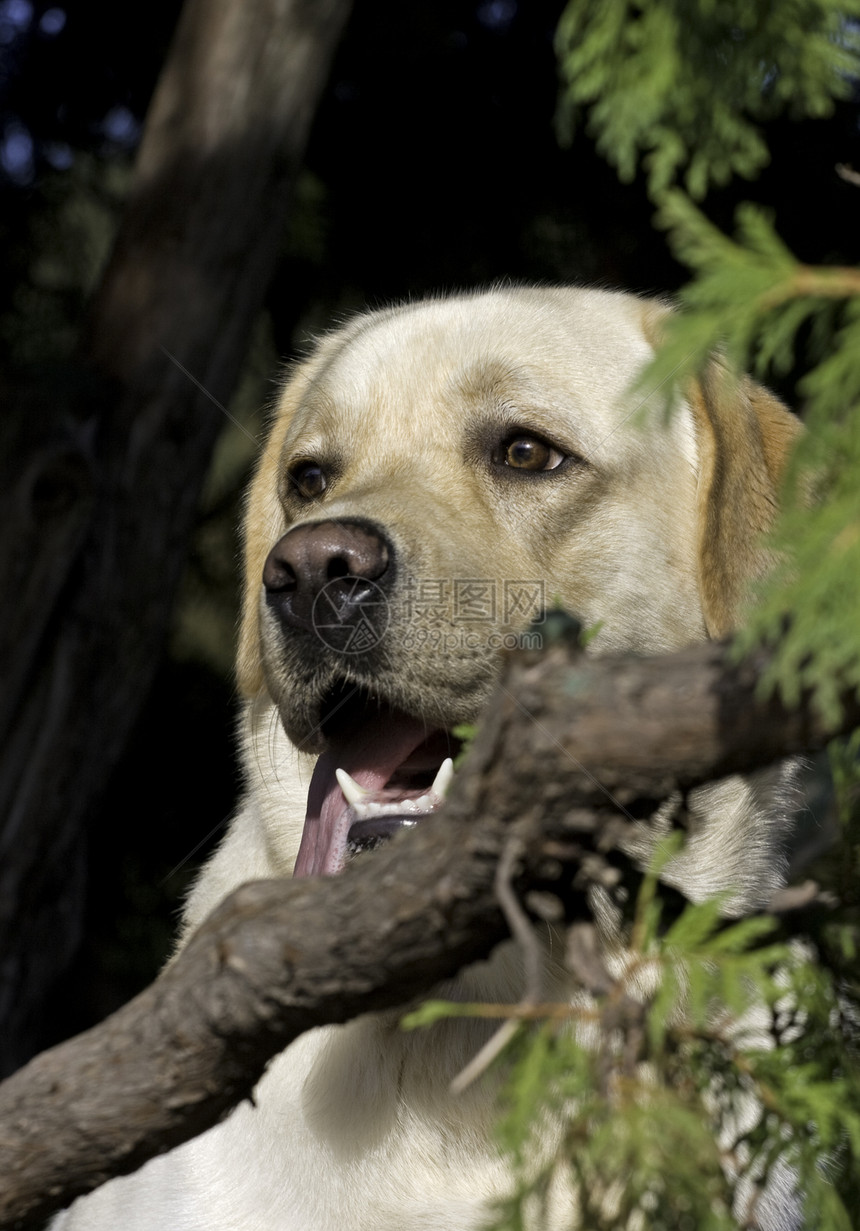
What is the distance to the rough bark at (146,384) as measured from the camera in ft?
14.0

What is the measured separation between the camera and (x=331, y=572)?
242cm

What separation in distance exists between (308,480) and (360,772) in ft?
3.15

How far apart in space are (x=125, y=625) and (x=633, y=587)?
2274 mm

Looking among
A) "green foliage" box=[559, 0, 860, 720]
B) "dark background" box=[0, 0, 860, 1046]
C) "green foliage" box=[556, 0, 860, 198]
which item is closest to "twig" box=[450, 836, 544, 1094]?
"green foliage" box=[559, 0, 860, 720]

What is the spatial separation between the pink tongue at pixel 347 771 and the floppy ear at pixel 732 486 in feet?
2.34

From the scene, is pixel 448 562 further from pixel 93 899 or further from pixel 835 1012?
pixel 93 899

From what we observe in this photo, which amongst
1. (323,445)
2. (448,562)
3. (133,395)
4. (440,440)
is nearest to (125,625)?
(133,395)

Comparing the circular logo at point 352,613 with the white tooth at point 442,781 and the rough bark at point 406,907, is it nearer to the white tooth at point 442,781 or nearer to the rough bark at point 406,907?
the white tooth at point 442,781

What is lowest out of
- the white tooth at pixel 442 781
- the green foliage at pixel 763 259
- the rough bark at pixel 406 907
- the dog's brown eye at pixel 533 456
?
the white tooth at pixel 442 781

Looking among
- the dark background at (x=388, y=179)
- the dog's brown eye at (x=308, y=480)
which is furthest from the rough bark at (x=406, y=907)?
the dark background at (x=388, y=179)

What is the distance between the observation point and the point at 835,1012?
4.57 feet

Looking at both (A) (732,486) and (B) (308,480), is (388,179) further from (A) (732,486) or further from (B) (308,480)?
(A) (732,486)

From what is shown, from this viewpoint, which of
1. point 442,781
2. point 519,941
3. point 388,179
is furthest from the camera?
point 388,179

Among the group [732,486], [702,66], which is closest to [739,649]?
[702,66]
